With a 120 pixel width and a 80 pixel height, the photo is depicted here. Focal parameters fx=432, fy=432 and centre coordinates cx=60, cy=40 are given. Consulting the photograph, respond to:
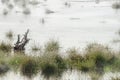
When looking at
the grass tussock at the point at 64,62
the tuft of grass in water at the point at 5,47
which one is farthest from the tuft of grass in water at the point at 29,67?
the tuft of grass in water at the point at 5,47

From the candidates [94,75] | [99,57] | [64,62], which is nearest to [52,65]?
[64,62]

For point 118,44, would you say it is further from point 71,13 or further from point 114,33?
point 71,13

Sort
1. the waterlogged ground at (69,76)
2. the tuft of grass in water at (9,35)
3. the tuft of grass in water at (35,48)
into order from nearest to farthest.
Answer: the waterlogged ground at (69,76)
the tuft of grass in water at (35,48)
the tuft of grass in water at (9,35)

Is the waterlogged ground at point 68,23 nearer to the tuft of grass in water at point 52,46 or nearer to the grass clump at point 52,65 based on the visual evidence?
the tuft of grass in water at point 52,46

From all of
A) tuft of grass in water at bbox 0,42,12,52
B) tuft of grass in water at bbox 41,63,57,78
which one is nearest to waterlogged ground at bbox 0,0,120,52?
tuft of grass in water at bbox 0,42,12,52

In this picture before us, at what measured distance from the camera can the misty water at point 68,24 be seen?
2085cm

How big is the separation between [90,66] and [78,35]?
26.3 feet

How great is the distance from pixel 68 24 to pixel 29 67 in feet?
40.0

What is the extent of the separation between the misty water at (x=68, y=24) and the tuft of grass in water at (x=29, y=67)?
364mm

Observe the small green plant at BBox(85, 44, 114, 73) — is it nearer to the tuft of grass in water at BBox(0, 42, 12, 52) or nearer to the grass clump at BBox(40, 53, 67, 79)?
the grass clump at BBox(40, 53, 67, 79)

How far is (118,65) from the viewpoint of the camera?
49.7 feet

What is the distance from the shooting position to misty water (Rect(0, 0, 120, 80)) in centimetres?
2085

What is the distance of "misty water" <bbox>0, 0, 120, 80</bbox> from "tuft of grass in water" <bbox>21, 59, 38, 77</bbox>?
0.36m

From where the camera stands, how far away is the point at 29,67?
15.0 m
